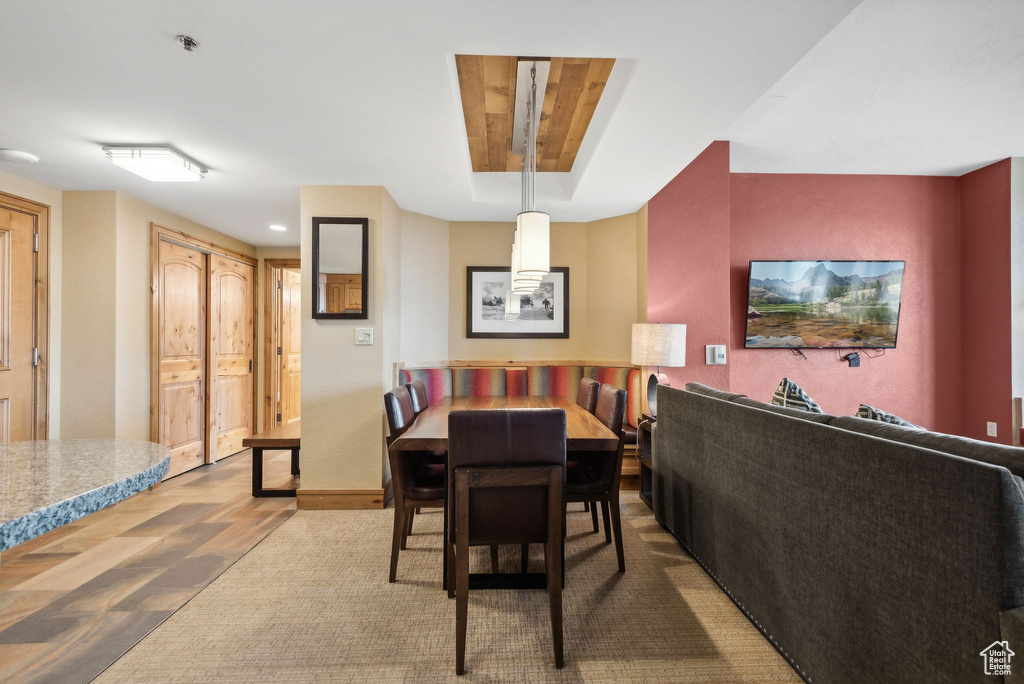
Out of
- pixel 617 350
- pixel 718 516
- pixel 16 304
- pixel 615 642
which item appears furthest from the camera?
pixel 617 350

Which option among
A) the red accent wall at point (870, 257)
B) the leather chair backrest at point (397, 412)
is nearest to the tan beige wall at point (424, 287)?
the leather chair backrest at point (397, 412)

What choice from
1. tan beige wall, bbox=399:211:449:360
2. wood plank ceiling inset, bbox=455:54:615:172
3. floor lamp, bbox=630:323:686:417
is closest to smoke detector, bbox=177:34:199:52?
wood plank ceiling inset, bbox=455:54:615:172

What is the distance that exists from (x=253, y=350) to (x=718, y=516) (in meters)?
5.04

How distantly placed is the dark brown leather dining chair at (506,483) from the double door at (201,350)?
133 inches

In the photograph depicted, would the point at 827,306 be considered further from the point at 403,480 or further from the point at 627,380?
the point at 403,480

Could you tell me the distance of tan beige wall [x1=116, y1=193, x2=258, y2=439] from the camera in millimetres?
3303

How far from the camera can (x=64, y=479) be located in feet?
2.31

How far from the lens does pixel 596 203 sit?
3541 millimetres

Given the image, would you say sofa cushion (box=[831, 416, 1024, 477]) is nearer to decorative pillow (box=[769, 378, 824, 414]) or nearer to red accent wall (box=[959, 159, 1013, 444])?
decorative pillow (box=[769, 378, 824, 414])

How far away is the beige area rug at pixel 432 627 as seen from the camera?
157 cm

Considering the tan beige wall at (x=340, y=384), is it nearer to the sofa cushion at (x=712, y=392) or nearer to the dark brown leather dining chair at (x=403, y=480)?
the dark brown leather dining chair at (x=403, y=480)

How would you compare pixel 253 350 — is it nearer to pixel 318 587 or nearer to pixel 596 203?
pixel 318 587

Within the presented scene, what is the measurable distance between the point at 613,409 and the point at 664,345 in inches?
38.6

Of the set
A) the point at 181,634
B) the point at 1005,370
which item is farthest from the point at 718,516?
the point at 1005,370
